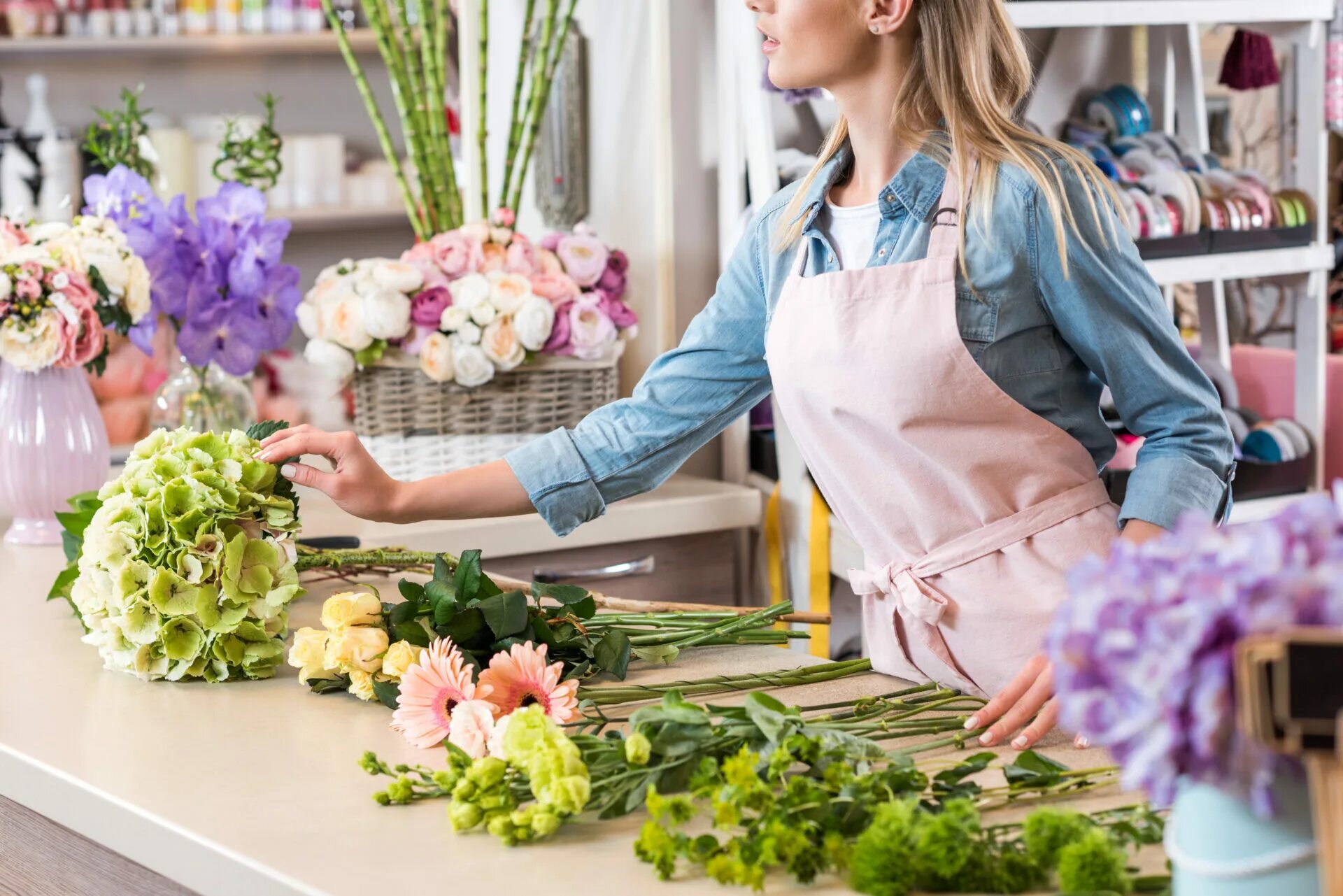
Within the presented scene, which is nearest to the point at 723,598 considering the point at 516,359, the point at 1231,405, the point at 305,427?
the point at 516,359

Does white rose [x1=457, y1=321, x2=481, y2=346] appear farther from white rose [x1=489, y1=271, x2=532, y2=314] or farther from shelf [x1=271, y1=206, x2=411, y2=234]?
shelf [x1=271, y1=206, x2=411, y2=234]

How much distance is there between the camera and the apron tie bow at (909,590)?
143 cm

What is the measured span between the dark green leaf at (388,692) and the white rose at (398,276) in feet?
4.14

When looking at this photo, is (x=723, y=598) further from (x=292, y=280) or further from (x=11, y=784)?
(x=11, y=784)

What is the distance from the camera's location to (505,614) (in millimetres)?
1269

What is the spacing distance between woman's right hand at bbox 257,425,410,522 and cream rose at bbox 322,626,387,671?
0.23 m

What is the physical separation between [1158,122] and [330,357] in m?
1.85

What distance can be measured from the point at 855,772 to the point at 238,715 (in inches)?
21.7

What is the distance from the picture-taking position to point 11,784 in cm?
117

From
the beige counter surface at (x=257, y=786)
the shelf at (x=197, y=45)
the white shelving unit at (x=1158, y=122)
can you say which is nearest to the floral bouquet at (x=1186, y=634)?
the beige counter surface at (x=257, y=786)

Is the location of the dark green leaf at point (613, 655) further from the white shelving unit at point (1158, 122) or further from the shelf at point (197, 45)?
the shelf at point (197, 45)

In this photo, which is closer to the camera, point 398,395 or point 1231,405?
point 398,395

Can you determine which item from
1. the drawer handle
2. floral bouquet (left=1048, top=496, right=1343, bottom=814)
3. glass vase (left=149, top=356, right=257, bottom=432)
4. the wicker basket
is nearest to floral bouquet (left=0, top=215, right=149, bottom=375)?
glass vase (left=149, top=356, right=257, bottom=432)

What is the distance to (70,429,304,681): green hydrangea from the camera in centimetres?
132
